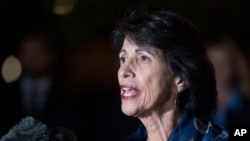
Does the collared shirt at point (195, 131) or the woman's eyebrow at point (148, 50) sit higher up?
the woman's eyebrow at point (148, 50)

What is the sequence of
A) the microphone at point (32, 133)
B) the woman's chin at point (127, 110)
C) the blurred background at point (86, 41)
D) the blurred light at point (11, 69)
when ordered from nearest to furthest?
the microphone at point (32, 133) < the woman's chin at point (127, 110) < the blurred background at point (86, 41) < the blurred light at point (11, 69)

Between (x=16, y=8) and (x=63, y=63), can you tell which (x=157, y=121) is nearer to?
(x=63, y=63)

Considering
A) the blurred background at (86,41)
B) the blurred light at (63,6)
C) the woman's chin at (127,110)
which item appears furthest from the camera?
the blurred light at (63,6)

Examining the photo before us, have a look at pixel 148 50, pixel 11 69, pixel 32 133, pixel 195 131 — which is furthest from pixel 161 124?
pixel 11 69

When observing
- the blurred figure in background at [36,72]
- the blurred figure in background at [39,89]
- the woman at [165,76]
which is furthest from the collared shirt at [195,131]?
the blurred figure in background at [36,72]

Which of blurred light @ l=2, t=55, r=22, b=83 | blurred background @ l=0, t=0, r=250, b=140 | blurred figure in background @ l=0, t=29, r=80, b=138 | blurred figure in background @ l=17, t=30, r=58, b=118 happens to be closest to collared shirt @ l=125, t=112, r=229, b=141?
blurred background @ l=0, t=0, r=250, b=140

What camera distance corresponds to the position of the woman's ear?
1.32 m

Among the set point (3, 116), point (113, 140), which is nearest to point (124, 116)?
point (113, 140)

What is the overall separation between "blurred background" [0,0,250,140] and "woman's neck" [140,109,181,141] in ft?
0.17

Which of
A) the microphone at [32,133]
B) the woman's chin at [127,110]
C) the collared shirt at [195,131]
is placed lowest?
the collared shirt at [195,131]

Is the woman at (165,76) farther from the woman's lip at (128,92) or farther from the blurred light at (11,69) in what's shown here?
the blurred light at (11,69)

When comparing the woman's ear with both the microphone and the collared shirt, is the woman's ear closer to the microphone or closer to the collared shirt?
the collared shirt

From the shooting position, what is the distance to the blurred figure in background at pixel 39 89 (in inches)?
53.2

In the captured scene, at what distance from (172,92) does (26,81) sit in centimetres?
43
